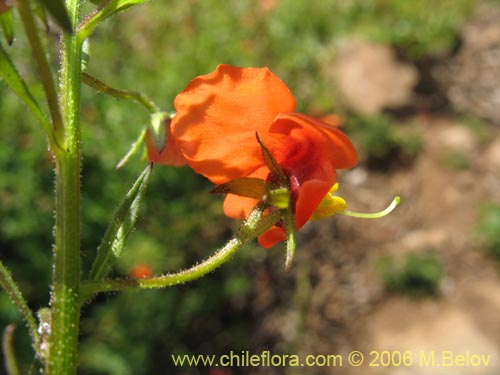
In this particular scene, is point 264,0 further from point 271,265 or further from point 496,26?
point 271,265

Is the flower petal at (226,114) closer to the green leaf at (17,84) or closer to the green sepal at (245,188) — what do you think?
the green sepal at (245,188)

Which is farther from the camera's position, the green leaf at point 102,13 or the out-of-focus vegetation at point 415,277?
the out-of-focus vegetation at point 415,277

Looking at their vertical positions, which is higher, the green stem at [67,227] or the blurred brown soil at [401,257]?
the green stem at [67,227]

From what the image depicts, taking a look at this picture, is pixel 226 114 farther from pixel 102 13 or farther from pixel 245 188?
pixel 102 13

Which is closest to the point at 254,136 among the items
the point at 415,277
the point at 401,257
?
the point at 415,277

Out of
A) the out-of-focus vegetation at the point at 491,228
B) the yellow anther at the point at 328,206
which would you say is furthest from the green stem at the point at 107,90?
the out-of-focus vegetation at the point at 491,228

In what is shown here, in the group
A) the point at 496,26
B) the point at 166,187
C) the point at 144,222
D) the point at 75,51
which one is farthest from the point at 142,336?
the point at 496,26
